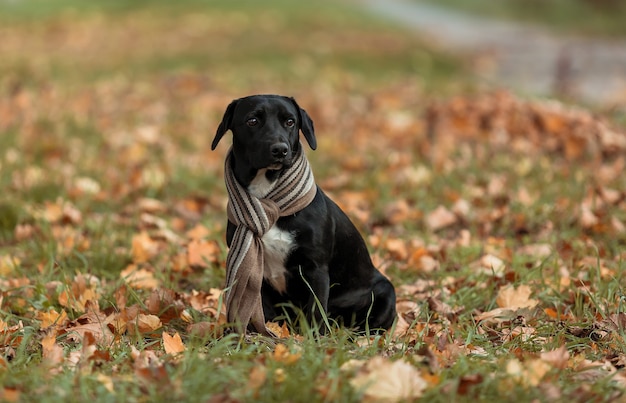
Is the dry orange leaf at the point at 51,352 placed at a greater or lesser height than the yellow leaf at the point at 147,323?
greater

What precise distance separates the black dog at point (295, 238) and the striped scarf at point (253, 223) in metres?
0.04

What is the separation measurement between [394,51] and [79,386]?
561 inches

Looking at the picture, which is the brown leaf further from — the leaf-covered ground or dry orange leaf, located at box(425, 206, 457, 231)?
dry orange leaf, located at box(425, 206, 457, 231)

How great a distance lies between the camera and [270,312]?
3738 millimetres

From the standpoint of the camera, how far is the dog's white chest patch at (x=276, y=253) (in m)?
3.38

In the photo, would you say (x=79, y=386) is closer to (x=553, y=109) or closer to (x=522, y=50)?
(x=553, y=109)

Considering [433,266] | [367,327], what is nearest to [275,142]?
[367,327]

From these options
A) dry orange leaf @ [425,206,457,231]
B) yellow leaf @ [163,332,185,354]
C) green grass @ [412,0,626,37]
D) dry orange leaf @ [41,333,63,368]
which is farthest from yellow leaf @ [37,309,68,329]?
green grass @ [412,0,626,37]

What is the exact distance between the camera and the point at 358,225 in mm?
5336

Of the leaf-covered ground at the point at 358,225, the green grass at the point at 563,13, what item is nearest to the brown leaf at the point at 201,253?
the leaf-covered ground at the point at 358,225

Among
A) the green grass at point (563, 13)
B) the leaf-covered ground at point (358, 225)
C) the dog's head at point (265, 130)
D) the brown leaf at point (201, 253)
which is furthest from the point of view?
the green grass at point (563, 13)

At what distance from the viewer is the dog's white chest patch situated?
3.38 meters

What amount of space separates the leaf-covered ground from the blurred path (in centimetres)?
182

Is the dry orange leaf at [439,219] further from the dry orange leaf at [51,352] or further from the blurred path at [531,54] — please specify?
the blurred path at [531,54]
